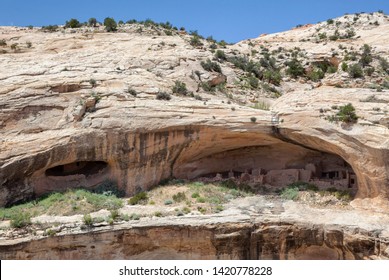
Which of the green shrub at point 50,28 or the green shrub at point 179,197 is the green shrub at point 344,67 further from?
the green shrub at point 50,28

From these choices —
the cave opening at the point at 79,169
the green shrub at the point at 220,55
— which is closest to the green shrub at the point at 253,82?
the green shrub at the point at 220,55

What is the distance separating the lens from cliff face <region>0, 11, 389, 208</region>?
15398 mm

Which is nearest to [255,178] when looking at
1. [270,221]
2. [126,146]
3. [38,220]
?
[270,221]

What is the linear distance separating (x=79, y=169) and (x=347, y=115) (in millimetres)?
11311

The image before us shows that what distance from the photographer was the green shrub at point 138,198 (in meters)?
16.2

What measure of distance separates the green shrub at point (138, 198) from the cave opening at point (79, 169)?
2394 mm

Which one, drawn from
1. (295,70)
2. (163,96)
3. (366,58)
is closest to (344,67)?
(366,58)

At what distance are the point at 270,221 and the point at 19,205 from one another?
9.60 metres

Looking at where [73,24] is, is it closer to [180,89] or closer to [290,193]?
[180,89]

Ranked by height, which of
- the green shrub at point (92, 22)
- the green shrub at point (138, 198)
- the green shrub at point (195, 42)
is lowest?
the green shrub at point (138, 198)

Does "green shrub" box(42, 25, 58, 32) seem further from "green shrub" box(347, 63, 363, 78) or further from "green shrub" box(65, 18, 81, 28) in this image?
"green shrub" box(347, 63, 363, 78)

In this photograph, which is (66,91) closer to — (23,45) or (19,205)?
(19,205)

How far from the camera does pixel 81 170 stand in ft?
61.0

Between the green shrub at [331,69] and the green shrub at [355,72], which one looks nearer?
the green shrub at [355,72]
